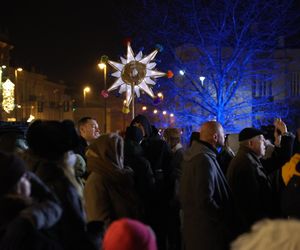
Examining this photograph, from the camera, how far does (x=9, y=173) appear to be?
2863mm

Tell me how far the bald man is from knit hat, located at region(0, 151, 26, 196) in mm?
2933

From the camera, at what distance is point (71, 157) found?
152 inches

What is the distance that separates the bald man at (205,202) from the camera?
18.0 feet

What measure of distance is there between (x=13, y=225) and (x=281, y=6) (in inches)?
783

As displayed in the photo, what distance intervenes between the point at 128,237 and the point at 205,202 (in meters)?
2.68

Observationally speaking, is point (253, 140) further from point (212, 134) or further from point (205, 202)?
point (205, 202)

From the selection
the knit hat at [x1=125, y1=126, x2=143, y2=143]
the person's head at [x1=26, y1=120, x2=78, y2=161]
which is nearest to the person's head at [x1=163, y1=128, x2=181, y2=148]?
the knit hat at [x1=125, y1=126, x2=143, y2=143]

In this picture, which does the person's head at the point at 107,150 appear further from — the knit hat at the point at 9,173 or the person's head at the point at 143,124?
the person's head at the point at 143,124

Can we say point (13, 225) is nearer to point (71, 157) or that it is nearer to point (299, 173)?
point (71, 157)

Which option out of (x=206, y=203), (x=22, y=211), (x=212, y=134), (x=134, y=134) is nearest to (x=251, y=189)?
(x=212, y=134)

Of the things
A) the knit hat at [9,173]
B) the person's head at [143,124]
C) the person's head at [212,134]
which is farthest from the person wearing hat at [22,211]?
the person's head at [143,124]

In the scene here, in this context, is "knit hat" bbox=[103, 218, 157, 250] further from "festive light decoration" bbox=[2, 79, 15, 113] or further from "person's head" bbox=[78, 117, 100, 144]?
"festive light decoration" bbox=[2, 79, 15, 113]

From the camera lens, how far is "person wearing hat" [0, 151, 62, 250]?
2766 millimetres

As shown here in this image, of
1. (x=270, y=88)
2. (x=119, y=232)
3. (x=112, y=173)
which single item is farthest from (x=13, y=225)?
(x=270, y=88)
